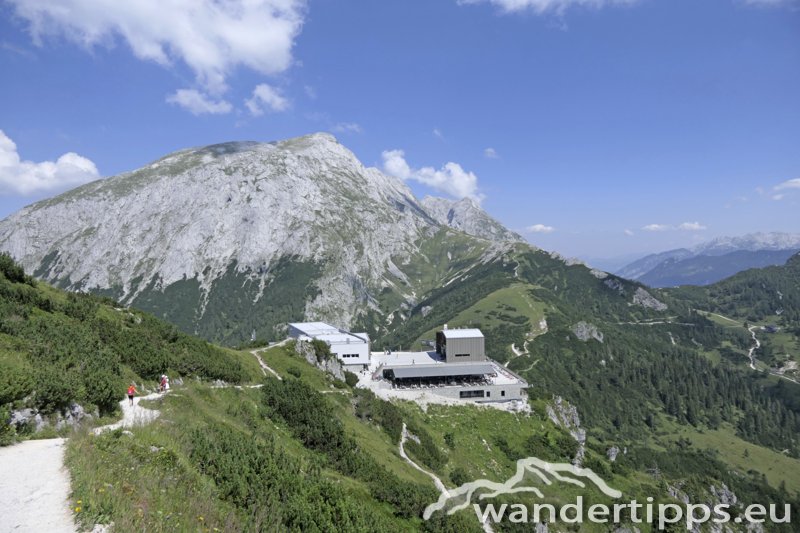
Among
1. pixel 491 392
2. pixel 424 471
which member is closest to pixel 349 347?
pixel 491 392

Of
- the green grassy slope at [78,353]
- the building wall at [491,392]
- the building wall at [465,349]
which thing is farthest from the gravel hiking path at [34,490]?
the building wall at [465,349]

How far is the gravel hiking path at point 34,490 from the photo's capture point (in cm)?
1007

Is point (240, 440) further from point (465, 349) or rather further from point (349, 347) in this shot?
point (465, 349)

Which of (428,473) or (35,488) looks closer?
(35,488)

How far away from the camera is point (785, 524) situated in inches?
5261

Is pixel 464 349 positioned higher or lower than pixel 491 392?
higher

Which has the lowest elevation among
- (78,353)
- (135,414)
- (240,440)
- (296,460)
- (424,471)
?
(424,471)

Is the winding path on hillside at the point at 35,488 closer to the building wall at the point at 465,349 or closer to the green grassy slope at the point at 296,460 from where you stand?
the green grassy slope at the point at 296,460

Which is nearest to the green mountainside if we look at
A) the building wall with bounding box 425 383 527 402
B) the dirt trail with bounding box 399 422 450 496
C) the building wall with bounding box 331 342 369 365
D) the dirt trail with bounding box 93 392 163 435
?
the dirt trail with bounding box 93 392 163 435

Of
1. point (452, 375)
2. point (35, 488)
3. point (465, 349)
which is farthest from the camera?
point (465, 349)

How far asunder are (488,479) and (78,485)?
2230 inches

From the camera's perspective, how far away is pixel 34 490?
Result: 11.5 meters

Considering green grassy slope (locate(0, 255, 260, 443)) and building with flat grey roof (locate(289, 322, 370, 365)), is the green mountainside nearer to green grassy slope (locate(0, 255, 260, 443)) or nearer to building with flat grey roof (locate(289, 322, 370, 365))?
green grassy slope (locate(0, 255, 260, 443))

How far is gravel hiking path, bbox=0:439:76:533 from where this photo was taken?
33.0 feet
